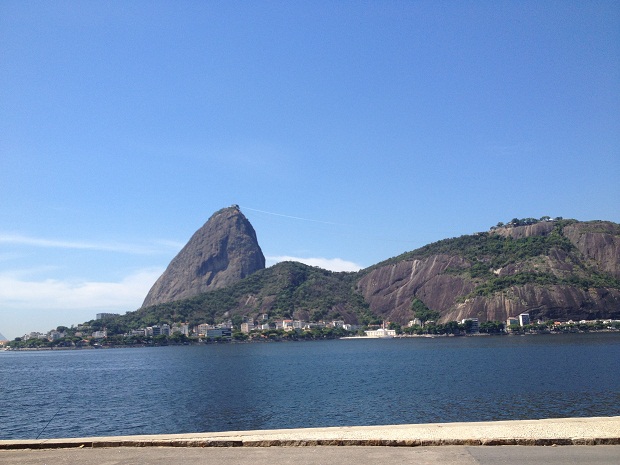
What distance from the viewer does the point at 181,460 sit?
13.1 metres

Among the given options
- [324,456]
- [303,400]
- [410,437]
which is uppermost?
[410,437]

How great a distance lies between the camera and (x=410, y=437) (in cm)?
1421

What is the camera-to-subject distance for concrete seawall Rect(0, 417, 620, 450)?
13625 millimetres

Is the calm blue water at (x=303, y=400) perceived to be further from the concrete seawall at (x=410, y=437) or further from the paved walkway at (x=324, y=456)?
the paved walkway at (x=324, y=456)

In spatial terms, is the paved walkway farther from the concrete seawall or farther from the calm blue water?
the calm blue water

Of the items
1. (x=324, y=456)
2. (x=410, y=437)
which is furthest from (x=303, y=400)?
(x=324, y=456)

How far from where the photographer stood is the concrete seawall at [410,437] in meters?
13.6

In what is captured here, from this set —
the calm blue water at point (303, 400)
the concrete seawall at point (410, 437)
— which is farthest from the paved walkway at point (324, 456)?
the calm blue water at point (303, 400)

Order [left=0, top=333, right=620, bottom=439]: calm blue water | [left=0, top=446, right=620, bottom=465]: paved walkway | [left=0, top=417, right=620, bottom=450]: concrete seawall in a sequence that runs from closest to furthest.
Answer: [left=0, top=446, right=620, bottom=465]: paved walkway
[left=0, top=417, right=620, bottom=450]: concrete seawall
[left=0, top=333, right=620, bottom=439]: calm blue water

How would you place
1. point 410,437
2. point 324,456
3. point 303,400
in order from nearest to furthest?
point 324,456, point 410,437, point 303,400

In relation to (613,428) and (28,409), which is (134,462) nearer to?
(613,428)

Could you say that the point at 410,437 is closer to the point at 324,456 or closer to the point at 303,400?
the point at 324,456

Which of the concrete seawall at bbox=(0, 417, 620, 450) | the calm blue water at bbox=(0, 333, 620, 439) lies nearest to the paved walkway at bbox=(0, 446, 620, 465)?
the concrete seawall at bbox=(0, 417, 620, 450)

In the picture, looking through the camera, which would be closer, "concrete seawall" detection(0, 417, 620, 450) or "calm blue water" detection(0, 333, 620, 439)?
"concrete seawall" detection(0, 417, 620, 450)
